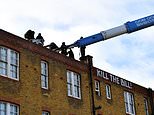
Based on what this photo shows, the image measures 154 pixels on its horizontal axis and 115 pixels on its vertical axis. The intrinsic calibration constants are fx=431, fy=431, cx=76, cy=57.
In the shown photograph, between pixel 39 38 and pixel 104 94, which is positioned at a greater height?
pixel 39 38

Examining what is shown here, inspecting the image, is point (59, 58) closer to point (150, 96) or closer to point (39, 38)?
point (39, 38)

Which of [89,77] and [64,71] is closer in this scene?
[64,71]

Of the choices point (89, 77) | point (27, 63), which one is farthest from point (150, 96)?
point (27, 63)

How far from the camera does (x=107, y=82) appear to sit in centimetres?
3594

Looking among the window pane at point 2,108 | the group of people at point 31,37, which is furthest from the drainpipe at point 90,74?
the window pane at point 2,108

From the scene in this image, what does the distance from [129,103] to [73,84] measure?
27.1 ft

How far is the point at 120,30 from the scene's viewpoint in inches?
1344

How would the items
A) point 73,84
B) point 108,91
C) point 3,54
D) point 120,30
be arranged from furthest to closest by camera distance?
1. point 108,91
2. point 120,30
3. point 73,84
4. point 3,54

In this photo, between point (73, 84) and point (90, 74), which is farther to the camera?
point (90, 74)

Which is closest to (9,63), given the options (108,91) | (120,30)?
(120,30)

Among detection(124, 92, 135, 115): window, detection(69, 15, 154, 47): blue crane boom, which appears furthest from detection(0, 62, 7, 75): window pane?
detection(124, 92, 135, 115): window

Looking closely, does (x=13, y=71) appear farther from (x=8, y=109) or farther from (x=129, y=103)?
(x=129, y=103)

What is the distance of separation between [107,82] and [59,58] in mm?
6360

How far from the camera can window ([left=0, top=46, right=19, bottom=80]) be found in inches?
1038
